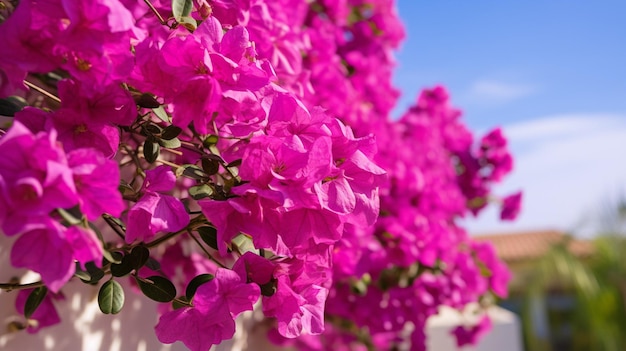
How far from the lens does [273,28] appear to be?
144 cm

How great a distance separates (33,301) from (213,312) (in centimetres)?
35

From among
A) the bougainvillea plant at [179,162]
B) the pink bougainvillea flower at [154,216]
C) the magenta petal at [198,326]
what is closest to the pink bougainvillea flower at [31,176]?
the bougainvillea plant at [179,162]

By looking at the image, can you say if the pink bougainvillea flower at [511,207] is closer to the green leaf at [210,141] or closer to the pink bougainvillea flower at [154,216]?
the green leaf at [210,141]

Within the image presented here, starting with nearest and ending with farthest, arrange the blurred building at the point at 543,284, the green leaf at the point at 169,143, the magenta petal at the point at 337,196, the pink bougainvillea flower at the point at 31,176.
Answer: the pink bougainvillea flower at the point at 31,176 < the magenta petal at the point at 337,196 < the green leaf at the point at 169,143 < the blurred building at the point at 543,284

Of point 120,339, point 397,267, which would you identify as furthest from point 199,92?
point 397,267

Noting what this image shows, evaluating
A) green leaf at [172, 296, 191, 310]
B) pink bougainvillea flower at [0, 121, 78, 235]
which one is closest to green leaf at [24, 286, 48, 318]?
green leaf at [172, 296, 191, 310]

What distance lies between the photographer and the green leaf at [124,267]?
1.05 m

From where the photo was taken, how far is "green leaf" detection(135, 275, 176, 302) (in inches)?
42.4

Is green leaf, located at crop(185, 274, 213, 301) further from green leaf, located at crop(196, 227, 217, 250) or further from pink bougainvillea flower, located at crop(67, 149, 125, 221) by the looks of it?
pink bougainvillea flower, located at crop(67, 149, 125, 221)

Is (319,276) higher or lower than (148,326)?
higher

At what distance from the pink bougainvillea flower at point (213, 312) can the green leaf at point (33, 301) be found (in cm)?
25

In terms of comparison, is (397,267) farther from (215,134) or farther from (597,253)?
(597,253)

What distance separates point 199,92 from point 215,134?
241 mm

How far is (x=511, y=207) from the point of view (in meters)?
3.71
